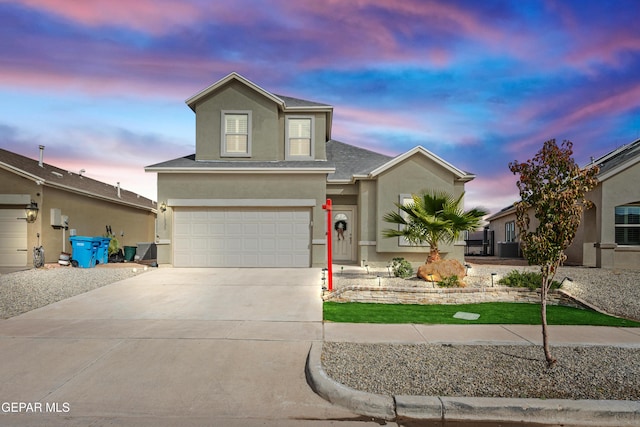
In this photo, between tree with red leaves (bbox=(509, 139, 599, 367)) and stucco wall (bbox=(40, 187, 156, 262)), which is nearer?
tree with red leaves (bbox=(509, 139, 599, 367))

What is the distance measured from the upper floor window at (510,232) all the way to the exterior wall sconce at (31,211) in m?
25.6

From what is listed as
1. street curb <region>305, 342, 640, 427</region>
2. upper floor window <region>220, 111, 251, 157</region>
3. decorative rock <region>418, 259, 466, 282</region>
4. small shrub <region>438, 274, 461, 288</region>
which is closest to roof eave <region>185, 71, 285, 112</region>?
upper floor window <region>220, 111, 251, 157</region>

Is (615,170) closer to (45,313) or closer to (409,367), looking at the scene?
(409,367)

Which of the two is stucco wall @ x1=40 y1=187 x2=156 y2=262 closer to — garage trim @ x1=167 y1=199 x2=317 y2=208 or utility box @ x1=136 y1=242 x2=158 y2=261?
utility box @ x1=136 y1=242 x2=158 y2=261

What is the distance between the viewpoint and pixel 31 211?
52.4 feet

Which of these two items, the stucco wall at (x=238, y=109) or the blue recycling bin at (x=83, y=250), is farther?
the stucco wall at (x=238, y=109)

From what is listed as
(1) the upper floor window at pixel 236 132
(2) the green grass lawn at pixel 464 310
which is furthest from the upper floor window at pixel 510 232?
(1) the upper floor window at pixel 236 132

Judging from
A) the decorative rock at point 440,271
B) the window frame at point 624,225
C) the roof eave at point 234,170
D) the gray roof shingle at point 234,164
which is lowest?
the decorative rock at point 440,271

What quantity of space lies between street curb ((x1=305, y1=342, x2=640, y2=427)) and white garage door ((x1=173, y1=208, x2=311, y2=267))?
36.7 feet

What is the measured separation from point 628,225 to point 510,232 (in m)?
10.5

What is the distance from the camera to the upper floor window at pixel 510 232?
2528 cm

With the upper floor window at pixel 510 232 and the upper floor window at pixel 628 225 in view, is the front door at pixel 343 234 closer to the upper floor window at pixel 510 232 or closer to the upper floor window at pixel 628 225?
the upper floor window at pixel 628 225

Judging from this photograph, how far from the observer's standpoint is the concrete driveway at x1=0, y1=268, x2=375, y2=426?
13.7ft

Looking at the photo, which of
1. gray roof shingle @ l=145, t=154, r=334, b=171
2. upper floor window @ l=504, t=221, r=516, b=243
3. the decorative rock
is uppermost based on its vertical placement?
gray roof shingle @ l=145, t=154, r=334, b=171
